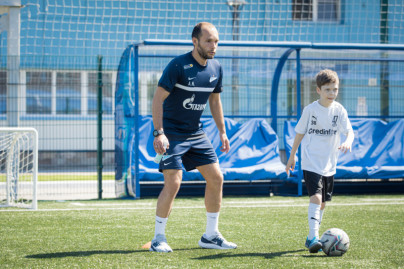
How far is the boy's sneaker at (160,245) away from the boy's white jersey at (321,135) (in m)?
1.37

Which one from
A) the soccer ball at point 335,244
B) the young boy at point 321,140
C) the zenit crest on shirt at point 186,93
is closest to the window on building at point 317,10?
the young boy at point 321,140

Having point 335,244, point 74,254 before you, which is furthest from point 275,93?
point 74,254

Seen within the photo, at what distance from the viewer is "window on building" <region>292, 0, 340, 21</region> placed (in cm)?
1449

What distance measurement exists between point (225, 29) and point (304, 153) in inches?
364

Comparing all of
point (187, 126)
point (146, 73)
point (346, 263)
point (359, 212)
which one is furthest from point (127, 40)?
point (346, 263)

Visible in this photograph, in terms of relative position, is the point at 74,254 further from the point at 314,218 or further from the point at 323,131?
the point at 323,131

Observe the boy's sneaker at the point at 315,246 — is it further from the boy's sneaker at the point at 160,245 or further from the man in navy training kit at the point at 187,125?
the boy's sneaker at the point at 160,245

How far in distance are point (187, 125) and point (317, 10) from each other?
11597 millimetres

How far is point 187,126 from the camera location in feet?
16.2

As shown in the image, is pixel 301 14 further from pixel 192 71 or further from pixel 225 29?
pixel 192 71

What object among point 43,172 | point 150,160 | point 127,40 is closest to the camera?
point 150,160

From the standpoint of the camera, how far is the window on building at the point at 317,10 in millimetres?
14487

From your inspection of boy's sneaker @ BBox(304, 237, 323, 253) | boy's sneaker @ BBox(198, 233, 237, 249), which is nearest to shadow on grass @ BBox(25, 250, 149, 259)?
boy's sneaker @ BBox(198, 233, 237, 249)

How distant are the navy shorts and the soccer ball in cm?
119
